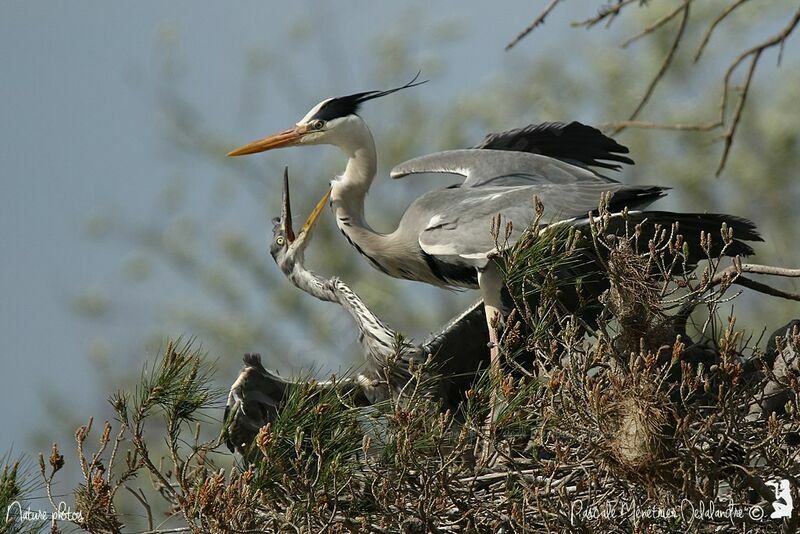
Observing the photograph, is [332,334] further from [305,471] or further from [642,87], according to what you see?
[305,471]

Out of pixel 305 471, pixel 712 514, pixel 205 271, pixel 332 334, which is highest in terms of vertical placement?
pixel 205 271

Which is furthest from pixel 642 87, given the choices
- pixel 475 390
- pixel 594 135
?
pixel 475 390

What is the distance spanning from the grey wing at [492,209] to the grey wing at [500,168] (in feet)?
0.40

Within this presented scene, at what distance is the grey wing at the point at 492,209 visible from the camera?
3338 millimetres

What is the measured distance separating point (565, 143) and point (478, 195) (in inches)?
26.7

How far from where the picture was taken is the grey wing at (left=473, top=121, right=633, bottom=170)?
13.8 ft

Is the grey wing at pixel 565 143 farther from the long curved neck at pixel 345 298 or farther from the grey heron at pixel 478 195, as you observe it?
the long curved neck at pixel 345 298

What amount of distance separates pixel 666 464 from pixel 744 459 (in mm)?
152

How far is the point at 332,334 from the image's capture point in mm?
9773

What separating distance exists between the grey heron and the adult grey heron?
6.6 inches

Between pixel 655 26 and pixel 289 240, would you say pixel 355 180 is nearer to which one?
pixel 289 240

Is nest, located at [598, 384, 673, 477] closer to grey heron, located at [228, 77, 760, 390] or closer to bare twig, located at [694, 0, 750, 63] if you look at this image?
grey heron, located at [228, 77, 760, 390]

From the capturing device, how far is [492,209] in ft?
11.7

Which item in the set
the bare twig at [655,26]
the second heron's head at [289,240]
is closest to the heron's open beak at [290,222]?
the second heron's head at [289,240]
